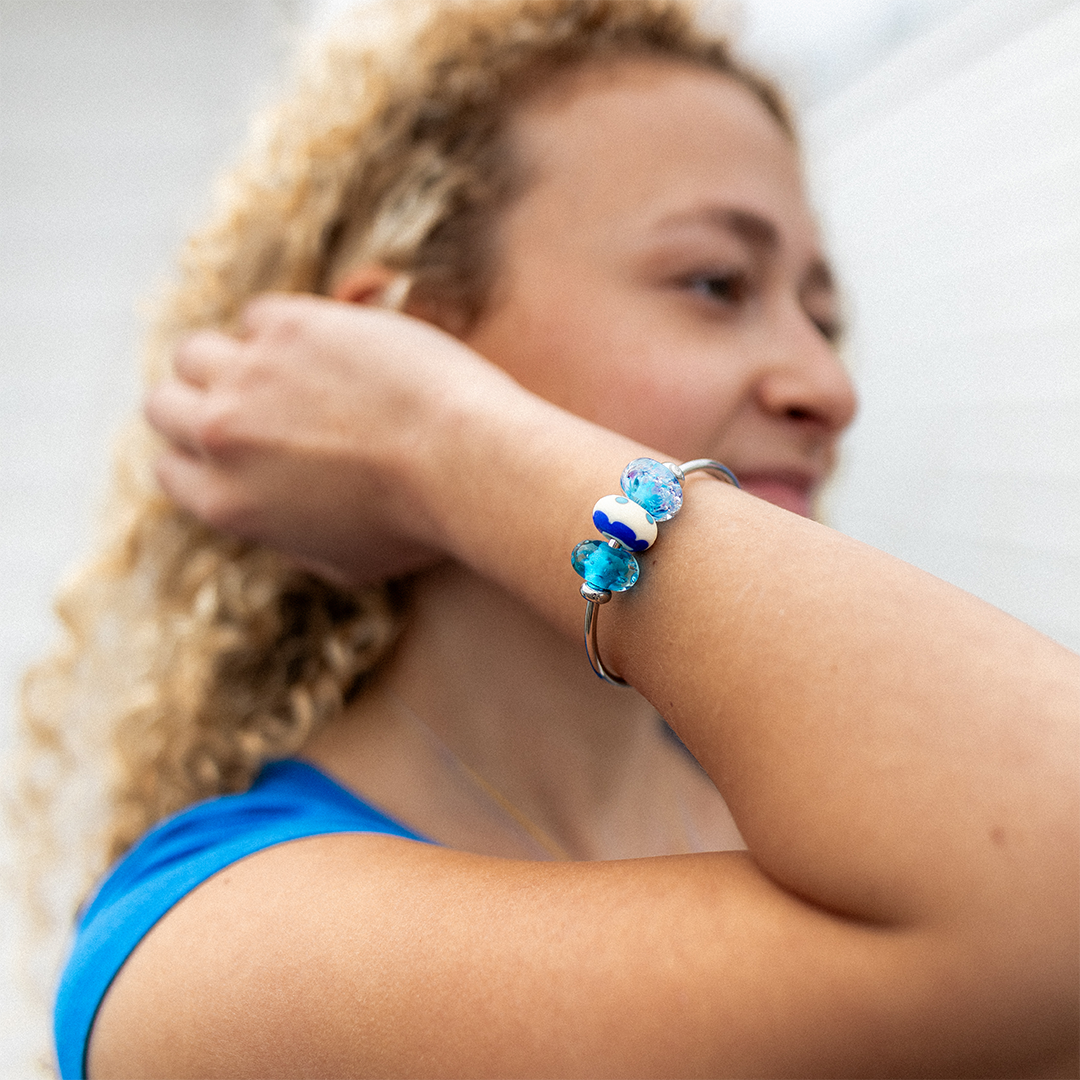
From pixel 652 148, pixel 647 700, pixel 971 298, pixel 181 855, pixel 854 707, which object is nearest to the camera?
pixel 854 707

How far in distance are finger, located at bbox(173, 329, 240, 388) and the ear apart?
130 millimetres

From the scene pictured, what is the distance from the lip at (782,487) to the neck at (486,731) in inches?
9.5

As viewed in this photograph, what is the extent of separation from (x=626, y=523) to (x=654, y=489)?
0.03 metres

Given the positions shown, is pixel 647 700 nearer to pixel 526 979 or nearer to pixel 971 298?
pixel 526 979

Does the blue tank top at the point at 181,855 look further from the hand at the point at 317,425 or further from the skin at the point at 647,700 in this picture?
the hand at the point at 317,425

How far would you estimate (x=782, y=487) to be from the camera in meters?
0.89

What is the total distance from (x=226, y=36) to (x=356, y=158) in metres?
1.70

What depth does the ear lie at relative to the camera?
38.4 inches

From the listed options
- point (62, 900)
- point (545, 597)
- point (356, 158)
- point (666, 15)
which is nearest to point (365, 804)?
point (545, 597)

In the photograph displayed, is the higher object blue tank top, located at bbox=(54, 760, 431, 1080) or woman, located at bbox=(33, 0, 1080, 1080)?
woman, located at bbox=(33, 0, 1080, 1080)

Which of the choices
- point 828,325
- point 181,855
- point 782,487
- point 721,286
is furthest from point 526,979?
point 828,325

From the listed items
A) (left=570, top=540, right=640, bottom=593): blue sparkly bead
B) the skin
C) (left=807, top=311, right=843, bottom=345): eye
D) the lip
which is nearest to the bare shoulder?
the skin

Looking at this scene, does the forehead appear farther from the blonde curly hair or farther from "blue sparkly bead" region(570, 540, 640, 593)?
"blue sparkly bead" region(570, 540, 640, 593)

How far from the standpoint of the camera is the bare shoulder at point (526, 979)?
17.4 inches
